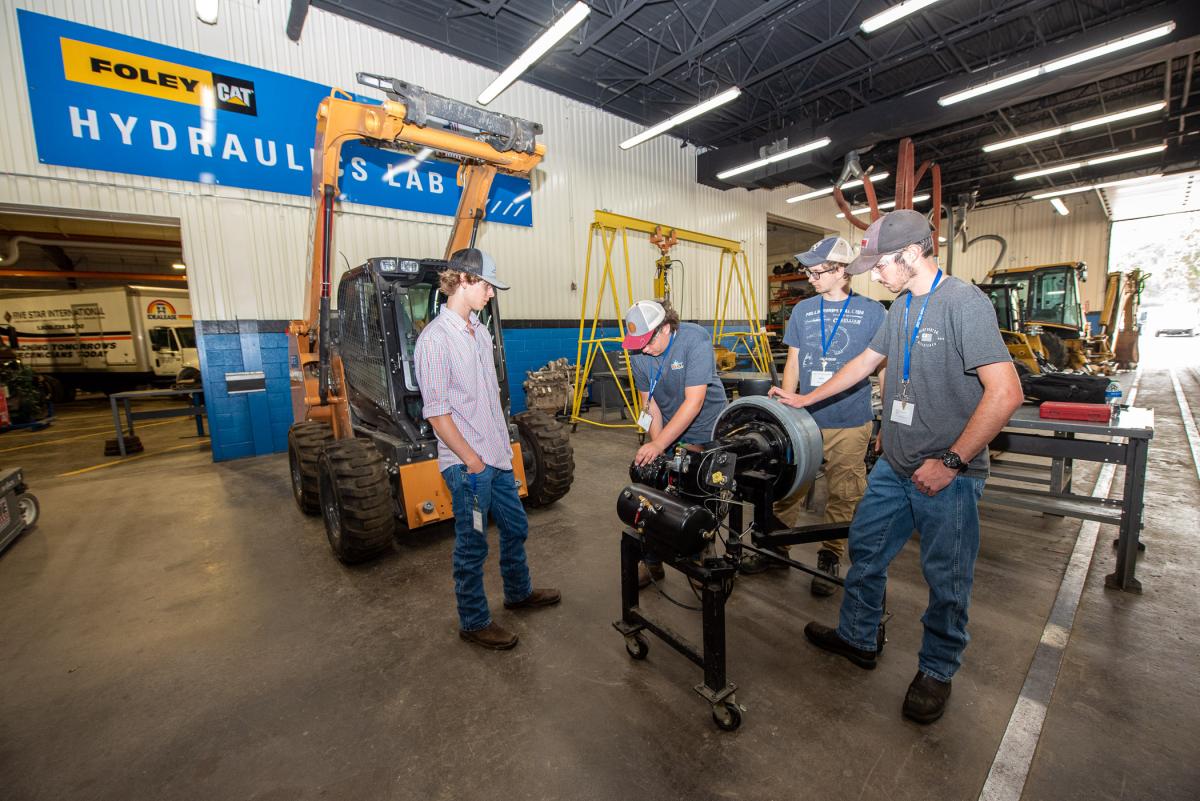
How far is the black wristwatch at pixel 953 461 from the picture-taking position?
5.86 feet

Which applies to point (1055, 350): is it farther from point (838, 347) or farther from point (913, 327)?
point (913, 327)

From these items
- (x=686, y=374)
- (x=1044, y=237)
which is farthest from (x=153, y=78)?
(x=1044, y=237)

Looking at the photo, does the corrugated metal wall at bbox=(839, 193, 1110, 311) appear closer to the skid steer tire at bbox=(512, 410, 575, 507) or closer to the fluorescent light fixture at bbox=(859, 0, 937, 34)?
the fluorescent light fixture at bbox=(859, 0, 937, 34)

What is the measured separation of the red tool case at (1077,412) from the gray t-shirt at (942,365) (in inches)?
74.7

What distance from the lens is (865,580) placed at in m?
2.23

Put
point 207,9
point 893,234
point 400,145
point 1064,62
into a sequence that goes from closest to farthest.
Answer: point 893,234, point 400,145, point 207,9, point 1064,62

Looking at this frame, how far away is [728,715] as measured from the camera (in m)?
1.99

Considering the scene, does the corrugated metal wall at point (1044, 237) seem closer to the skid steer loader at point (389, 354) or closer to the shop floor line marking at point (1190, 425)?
the shop floor line marking at point (1190, 425)

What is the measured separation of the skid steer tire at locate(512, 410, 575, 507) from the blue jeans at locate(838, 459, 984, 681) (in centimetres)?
255

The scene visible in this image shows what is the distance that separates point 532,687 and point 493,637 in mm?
377

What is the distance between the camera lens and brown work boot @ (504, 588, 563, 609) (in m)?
2.92

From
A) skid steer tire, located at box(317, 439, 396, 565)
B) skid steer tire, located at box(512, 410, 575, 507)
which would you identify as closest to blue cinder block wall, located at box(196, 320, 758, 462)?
skid steer tire, located at box(317, 439, 396, 565)

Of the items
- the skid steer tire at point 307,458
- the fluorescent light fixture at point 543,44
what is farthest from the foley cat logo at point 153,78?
the skid steer tire at point 307,458

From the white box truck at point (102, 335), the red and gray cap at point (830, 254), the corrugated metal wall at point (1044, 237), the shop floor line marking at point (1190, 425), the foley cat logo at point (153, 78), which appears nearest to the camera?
the red and gray cap at point (830, 254)
